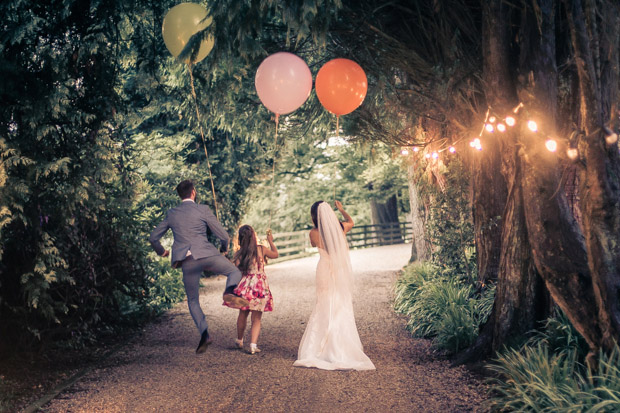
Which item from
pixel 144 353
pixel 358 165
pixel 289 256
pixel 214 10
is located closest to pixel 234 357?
pixel 144 353

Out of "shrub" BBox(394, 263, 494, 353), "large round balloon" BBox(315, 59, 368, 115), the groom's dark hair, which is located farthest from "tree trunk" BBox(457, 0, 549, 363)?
the groom's dark hair

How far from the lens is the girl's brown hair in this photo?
21.3 feet

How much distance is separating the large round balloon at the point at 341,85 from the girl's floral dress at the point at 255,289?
2219mm

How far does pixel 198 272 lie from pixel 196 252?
0.88 ft

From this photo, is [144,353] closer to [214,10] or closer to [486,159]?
[214,10]

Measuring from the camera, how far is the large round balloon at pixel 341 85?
6.61m

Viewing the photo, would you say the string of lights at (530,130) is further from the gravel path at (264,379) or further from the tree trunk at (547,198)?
the gravel path at (264,379)

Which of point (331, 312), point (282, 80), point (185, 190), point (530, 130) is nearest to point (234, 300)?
point (331, 312)

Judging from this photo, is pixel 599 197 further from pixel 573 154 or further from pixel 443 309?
pixel 443 309

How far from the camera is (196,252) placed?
235 inches

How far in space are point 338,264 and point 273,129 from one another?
6.33 m

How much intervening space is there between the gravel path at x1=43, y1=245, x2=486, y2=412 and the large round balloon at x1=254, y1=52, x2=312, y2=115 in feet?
10.2

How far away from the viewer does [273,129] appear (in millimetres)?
12086

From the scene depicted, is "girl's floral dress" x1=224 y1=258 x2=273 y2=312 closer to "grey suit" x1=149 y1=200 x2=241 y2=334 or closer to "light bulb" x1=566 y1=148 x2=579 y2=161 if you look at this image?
"grey suit" x1=149 y1=200 x2=241 y2=334
